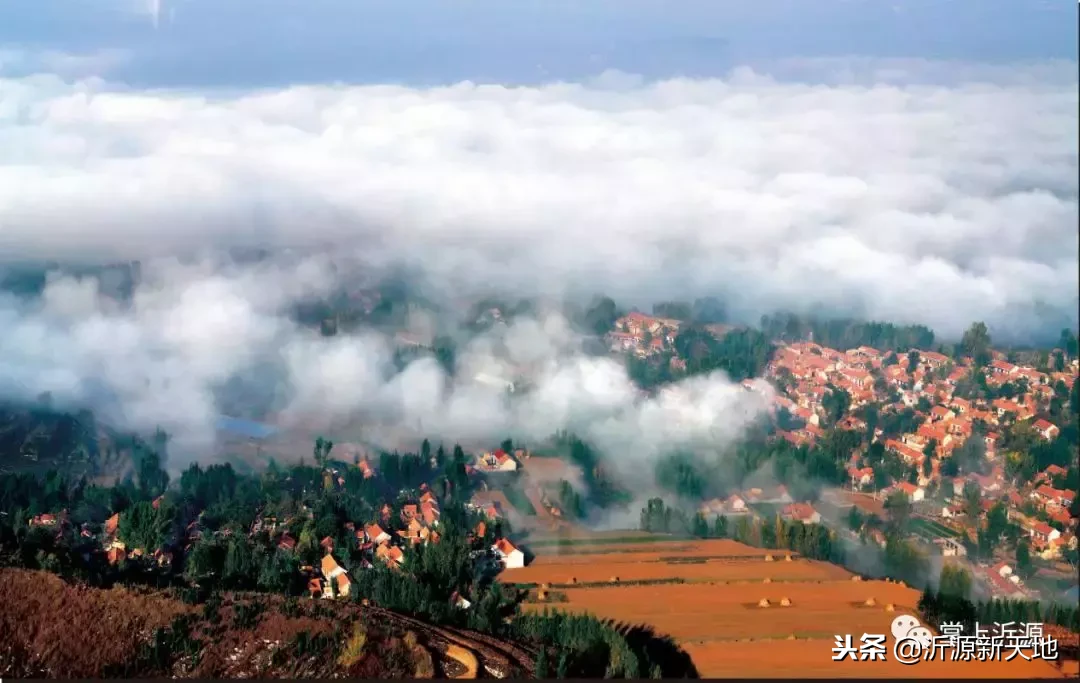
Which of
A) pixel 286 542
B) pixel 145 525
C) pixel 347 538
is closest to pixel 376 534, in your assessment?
pixel 347 538

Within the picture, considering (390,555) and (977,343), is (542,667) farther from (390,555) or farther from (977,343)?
(977,343)

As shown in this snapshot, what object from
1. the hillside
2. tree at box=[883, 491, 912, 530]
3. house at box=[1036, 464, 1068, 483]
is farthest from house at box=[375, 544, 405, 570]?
house at box=[1036, 464, 1068, 483]

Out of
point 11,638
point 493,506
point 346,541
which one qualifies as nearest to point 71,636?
point 11,638

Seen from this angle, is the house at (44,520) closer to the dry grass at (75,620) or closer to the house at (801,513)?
the dry grass at (75,620)

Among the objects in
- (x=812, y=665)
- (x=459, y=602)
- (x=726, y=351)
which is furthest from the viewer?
(x=726, y=351)

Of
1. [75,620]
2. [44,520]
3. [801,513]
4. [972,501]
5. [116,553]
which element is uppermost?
[972,501]
